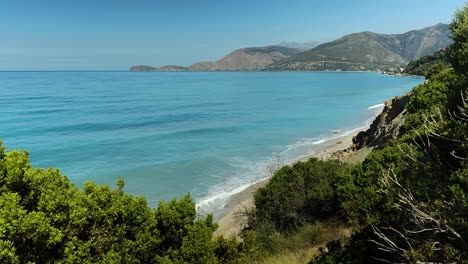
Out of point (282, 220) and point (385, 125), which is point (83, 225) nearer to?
point (282, 220)

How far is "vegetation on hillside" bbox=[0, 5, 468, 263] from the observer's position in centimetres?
518

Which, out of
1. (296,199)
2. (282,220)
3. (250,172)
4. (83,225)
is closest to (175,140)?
(250,172)

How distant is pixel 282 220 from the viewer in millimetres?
13633

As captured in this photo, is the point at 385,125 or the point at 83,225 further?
the point at 385,125

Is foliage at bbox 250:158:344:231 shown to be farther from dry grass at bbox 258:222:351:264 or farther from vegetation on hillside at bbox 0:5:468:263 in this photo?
dry grass at bbox 258:222:351:264

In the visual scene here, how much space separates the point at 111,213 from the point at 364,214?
7.86m

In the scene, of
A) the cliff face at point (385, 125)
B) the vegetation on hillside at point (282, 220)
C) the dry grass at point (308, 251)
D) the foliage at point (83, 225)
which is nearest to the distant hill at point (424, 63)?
the cliff face at point (385, 125)

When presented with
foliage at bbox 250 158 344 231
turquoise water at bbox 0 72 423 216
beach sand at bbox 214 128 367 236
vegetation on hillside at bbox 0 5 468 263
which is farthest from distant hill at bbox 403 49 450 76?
vegetation on hillside at bbox 0 5 468 263

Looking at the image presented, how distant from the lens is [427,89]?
59.6 ft

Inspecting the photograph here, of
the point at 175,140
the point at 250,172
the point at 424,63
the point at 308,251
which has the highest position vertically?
the point at 424,63

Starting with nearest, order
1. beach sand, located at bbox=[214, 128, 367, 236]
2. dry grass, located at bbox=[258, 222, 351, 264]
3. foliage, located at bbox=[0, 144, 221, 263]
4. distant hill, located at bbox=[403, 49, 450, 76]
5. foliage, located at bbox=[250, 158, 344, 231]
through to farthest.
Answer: foliage, located at bbox=[0, 144, 221, 263], dry grass, located at bbox=[258, 222, 351, 264], foliage, located at bbox=[250, 158, 344, 231], beach sand, located at bbox=[214, 128, 367, 236], distant hill, located at bbox=[403, 49, 450, 76]

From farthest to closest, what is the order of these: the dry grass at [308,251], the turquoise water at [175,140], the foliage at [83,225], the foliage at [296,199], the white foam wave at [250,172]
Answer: the turquoise water at [175,140] < the white foam wave at [250,172] < the foliage at [296,199] < the dry grass at [308,251] < the foliage at [83,225]

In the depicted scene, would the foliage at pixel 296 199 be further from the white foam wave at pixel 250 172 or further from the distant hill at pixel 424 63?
the distant hill at pixel 424 63

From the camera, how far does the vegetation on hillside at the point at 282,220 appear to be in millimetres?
5184
